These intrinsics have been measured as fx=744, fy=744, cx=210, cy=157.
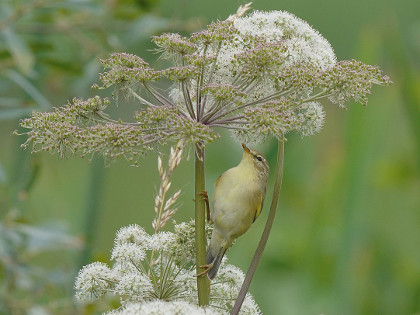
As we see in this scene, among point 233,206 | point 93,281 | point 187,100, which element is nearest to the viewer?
point 187,100

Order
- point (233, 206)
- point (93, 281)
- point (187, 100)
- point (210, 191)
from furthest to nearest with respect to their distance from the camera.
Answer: point (210, 191) → point (233, 206) → point (93, 281) → point (187, 100)

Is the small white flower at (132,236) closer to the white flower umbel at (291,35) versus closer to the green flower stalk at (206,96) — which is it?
the green flower stalk at (206,96)

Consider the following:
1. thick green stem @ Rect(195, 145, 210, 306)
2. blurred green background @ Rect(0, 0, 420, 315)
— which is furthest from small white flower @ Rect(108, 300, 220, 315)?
blurred green background @ Rect(0, 0, 420, 315)

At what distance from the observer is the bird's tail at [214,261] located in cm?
185

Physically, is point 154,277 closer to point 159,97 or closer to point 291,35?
point 159,97

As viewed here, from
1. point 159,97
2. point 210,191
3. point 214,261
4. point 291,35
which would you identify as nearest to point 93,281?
point 214,261

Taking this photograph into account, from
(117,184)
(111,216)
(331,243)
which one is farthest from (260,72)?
(117,184)

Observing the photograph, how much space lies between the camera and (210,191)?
3230 millimetres

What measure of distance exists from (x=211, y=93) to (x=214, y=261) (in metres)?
0.49

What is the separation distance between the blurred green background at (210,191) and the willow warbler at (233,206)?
156mm

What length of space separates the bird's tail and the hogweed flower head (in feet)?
1.04

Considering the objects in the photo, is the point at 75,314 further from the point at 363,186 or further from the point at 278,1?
the point at 278,1

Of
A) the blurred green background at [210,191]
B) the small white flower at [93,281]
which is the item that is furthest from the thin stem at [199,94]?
the small white flower at [93,281]

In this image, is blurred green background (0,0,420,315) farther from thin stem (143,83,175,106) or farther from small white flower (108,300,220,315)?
small white flower (108,300,220,315)
